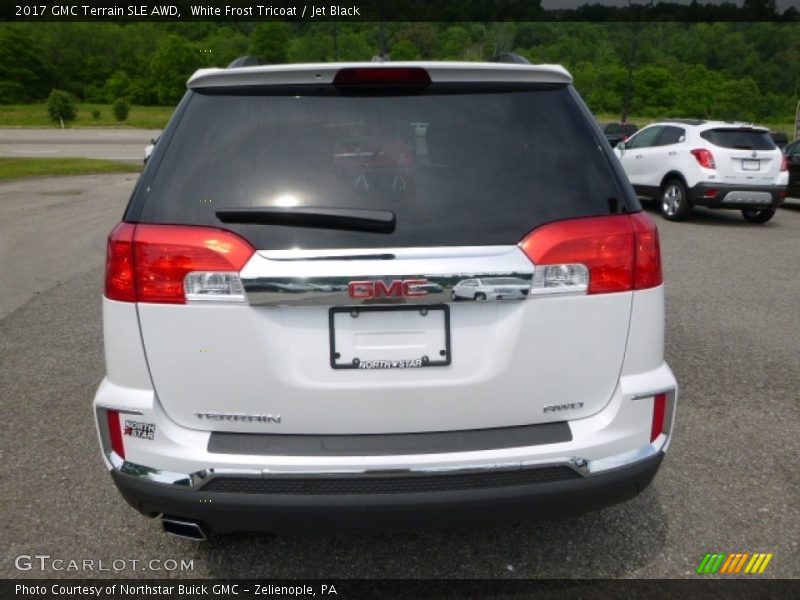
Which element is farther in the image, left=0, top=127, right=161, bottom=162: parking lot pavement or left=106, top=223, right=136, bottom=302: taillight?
left=0, top=127, right=161, bottom=162: parking lot pavement

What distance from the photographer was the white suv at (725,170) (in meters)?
11.9

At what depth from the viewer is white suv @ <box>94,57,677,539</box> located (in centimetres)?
198

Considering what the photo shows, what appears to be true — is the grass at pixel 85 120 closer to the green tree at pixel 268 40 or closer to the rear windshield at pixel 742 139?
the green tree at pixel 268 40

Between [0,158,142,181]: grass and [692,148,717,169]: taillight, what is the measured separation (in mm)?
16552

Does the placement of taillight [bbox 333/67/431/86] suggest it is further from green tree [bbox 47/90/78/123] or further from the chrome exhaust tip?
green tree [bbox 47/90/78/123]

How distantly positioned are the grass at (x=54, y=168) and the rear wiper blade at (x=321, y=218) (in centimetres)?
1861

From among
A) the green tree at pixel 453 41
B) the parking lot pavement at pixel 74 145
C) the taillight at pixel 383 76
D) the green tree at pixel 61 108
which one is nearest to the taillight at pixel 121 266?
the taillight at pixel 383 76

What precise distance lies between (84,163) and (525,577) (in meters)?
23.5

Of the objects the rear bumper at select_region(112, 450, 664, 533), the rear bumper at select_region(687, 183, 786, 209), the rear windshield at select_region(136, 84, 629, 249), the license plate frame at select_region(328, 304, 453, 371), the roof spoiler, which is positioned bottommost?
the rear bumper at select_region(687, 183, 786, 209)

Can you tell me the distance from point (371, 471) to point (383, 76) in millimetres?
1232

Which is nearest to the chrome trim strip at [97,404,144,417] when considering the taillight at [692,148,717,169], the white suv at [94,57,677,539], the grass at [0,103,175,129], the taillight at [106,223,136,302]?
the white suv at [94,57,677,539]

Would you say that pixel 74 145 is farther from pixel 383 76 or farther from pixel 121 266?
pixel 383 76

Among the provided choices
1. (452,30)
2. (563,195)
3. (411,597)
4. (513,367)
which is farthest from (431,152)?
(452,30)

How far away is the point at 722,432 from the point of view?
3740 mm
